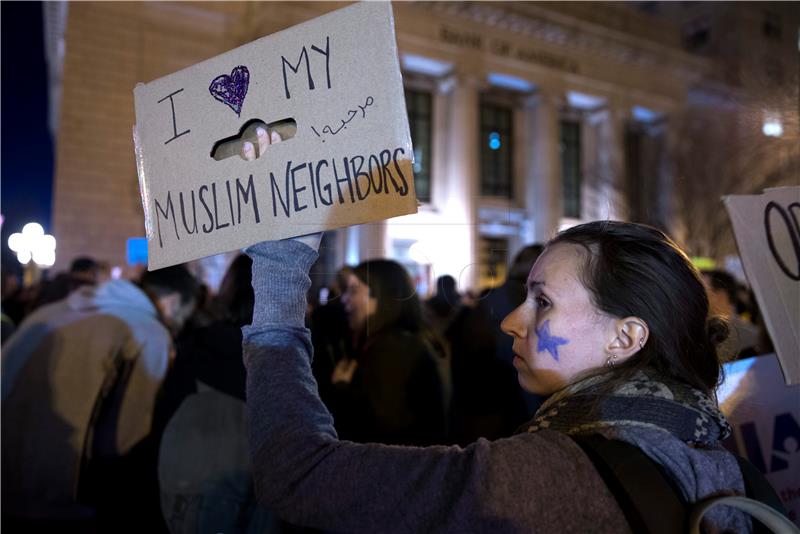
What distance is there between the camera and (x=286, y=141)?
1179mm

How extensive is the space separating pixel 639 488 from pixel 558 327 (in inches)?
14.3

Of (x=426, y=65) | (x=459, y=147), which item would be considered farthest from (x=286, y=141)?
(x=426, y=65)

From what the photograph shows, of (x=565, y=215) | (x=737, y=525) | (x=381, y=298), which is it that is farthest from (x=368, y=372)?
(x=565, y=215)

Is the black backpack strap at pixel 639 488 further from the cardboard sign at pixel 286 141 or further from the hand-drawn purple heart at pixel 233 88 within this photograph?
the hand-drawn purple heart at pixel 233 88

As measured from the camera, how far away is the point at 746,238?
178 cm

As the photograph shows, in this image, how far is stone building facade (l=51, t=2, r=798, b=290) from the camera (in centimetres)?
1588

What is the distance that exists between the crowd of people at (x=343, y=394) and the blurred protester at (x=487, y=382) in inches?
0.5

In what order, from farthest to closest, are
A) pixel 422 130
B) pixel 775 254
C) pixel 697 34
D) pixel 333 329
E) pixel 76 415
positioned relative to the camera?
pixel 697 34 → pixel 422 130 → pixel 333 329 → pixel 76 415 → pixel 775 254

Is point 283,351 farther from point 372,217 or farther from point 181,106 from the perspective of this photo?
point 181,106

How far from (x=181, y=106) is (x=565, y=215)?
86.9 feet

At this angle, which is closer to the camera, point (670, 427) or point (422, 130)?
point (670, 427)

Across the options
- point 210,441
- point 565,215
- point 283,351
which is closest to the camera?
point 283,351

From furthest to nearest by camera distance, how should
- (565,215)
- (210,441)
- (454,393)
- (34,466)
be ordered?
1. (565,215)
2. (454,393)
3. (34,466)
4. (210,441)

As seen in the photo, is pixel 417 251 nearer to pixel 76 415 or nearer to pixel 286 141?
pixel 286 141
